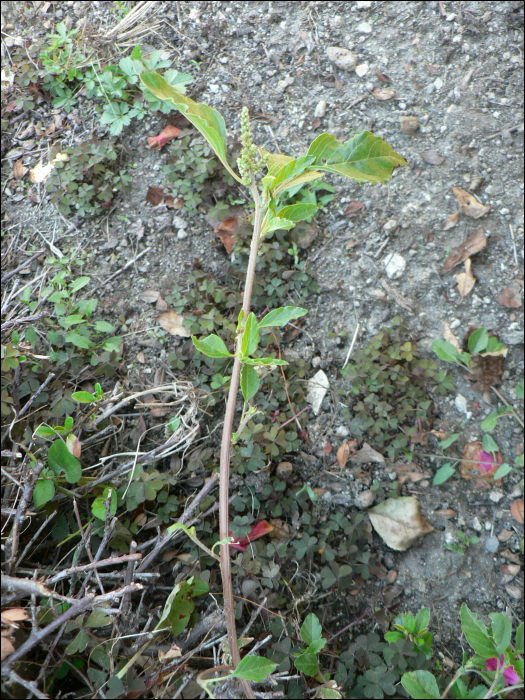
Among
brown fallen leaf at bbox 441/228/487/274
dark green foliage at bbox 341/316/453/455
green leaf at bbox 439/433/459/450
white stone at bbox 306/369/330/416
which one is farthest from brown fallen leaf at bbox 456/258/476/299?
white stone at bbox 306/369/330/416

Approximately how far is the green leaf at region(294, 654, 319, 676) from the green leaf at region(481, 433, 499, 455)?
1.36 m

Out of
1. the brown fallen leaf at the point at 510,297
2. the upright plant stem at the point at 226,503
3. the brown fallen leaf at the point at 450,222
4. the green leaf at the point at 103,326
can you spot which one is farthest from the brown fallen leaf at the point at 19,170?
the brown fallen leaf at the point at 510,297

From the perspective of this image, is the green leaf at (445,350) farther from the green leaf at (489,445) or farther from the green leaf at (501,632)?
the green leaf at (501,632)

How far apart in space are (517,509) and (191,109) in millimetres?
2400

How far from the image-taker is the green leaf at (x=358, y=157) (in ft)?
5.26

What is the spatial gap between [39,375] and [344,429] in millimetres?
1549

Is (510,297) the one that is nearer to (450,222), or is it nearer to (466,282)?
(466,282)

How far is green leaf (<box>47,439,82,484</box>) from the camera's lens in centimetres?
173

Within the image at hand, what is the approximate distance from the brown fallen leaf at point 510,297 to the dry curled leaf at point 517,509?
1.05m

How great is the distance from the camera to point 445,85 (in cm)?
282

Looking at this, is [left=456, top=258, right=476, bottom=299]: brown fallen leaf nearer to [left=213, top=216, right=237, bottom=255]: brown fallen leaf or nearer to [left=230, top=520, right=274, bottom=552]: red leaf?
[left=213, top=216, right=237, bottom=255]: brown fallen leaf

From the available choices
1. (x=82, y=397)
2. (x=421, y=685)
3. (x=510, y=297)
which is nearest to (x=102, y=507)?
(x=82, y=397)

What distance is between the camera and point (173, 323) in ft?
8.16

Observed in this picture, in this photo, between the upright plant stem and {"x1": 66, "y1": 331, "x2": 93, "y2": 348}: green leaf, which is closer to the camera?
the upright plant stem
